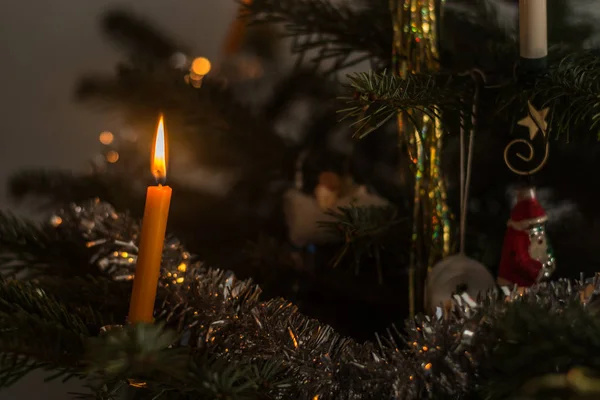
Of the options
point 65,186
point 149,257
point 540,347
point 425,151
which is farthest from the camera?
point 65,186

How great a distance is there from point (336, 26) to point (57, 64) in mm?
519

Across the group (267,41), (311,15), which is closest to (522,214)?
(311,15)

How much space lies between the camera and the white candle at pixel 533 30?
430 mm

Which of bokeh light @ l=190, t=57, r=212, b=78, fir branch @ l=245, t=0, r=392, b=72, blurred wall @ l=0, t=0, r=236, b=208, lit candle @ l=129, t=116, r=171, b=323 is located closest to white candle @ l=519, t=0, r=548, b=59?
fir branch @ l=245, t=0, r=392, b=72

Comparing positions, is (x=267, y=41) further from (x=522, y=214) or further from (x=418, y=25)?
(x=522, y=214)

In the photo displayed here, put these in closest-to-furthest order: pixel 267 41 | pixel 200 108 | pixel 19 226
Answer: pixel 19 226 < pixel 200 108 < pixel 267 41

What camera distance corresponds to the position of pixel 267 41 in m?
0.86

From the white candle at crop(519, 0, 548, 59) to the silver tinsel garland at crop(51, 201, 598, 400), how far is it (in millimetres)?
165

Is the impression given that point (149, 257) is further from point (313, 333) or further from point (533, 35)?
point (533, 35)

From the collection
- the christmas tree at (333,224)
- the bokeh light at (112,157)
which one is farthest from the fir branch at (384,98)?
the bokeh light at (112,157)

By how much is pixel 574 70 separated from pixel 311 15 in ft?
0.85

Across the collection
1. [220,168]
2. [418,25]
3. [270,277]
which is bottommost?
[270,277]

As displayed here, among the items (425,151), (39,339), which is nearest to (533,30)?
(425,151)

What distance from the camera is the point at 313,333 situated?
393 mm
